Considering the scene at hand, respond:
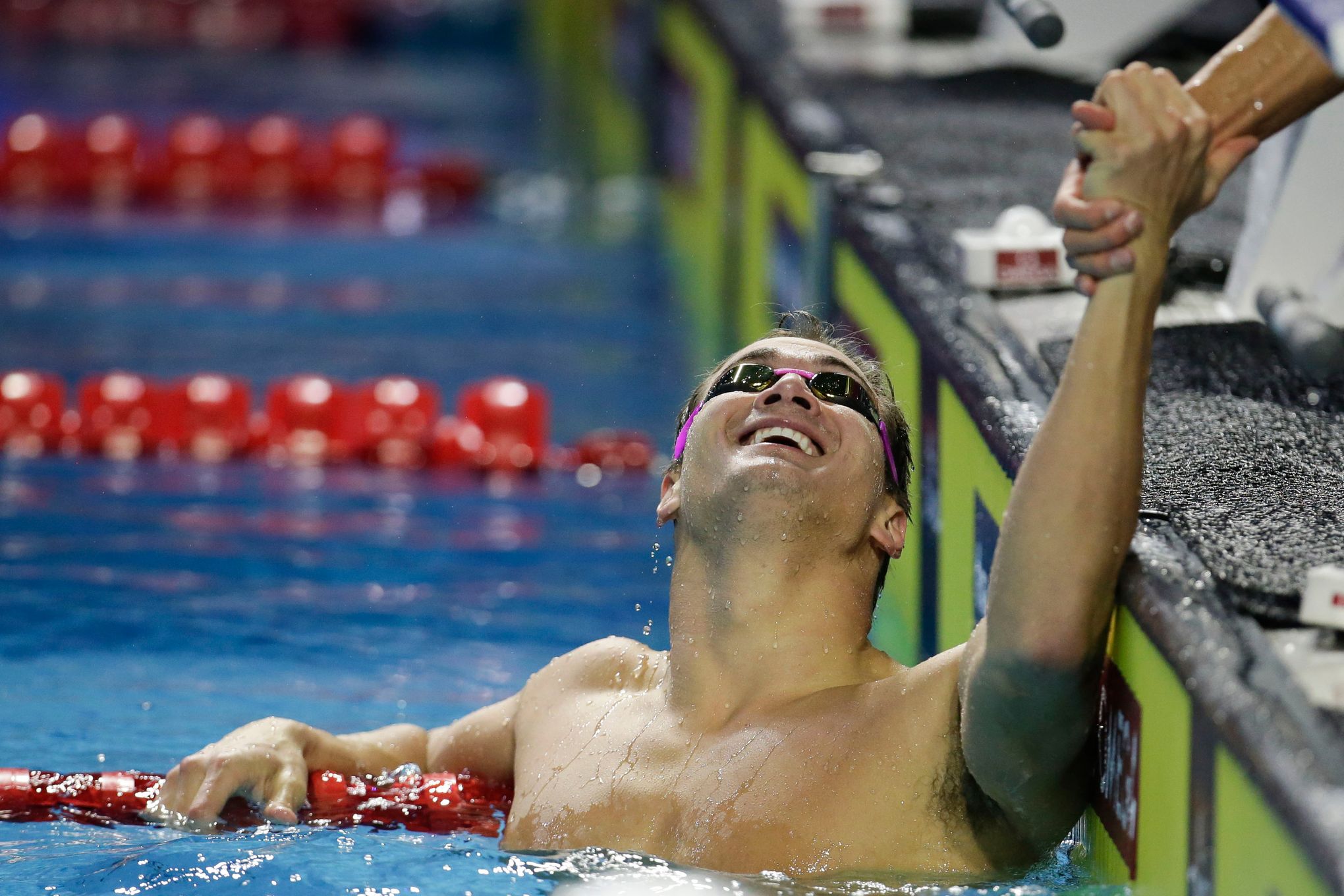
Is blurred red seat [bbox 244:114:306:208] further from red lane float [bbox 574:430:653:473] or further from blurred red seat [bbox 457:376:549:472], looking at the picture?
red lane float [bbox 574:430:653:473]

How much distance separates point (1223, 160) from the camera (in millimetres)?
2158

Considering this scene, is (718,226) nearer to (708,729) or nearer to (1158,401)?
(1158,401)

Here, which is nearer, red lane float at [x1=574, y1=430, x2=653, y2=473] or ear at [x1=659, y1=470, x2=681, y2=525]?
ear at [x1=659, y1=470, x2=681, y2=525]

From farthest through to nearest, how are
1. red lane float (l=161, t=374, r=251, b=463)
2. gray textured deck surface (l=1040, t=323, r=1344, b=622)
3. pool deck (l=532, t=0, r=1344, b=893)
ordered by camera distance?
red lane float (l=161, t=374, r=251, b=463)
gray textured deck surface (l=1040, t=323, r=1344, b=622)
pool deck (l=532, t=0, r=1344, b=893)

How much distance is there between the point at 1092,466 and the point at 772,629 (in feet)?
1.94

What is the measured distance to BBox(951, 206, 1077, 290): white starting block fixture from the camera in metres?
3.64

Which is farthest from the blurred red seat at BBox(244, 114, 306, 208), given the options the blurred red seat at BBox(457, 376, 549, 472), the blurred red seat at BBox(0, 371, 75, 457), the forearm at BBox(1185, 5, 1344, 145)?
the forearm at BBox(1185, 5, 1344, 145)

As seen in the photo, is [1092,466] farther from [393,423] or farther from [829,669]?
[393,423]

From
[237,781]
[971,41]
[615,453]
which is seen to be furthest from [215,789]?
[971,41]

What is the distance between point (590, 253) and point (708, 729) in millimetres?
5078

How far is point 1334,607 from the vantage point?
197 centimetres

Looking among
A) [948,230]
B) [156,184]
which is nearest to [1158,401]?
[948,230]

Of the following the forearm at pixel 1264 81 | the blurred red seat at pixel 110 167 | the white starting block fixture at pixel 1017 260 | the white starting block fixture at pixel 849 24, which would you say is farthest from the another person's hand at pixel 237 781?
the blurred red seat at pixel 110 167

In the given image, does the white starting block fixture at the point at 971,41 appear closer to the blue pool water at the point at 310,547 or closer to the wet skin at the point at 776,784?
the blue pool water at the point at 310,547
